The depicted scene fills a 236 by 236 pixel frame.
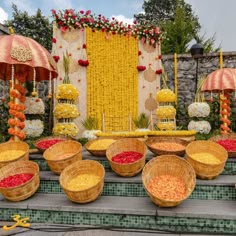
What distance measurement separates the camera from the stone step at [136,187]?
3104 mm

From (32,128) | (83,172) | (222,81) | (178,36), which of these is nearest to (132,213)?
(83,172)

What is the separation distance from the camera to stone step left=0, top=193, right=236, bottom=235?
264 cm

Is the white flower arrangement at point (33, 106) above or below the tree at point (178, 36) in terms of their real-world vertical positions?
below

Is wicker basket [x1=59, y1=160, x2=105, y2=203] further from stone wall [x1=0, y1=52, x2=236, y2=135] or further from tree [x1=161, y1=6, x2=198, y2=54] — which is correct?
tree [x1=161, y1=6, x2=198, y2=54]

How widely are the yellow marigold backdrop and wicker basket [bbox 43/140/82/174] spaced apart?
323cm

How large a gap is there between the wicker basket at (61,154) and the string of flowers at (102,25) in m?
3.94

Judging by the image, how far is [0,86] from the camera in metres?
6.45

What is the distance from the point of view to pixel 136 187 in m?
3.26

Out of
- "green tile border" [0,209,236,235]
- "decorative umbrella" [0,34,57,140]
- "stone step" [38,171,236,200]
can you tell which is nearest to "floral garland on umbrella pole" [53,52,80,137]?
"decorative umbrella" [0,34,57,140]

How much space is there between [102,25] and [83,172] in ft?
16.0

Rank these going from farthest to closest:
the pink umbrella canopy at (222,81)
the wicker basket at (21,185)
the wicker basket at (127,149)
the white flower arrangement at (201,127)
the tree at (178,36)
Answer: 1. the tree at (178,36)
2. the white flower arrangement at (201,127)
3. the pink umbrella canopy at (222,81)
4. the wicker basket at (127,149)
5. the wicker basket at (21,185)

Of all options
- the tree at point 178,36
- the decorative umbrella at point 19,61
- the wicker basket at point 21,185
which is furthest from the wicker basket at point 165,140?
the tree at point 178,36

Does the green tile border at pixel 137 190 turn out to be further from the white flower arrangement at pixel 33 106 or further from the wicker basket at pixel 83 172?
the white flower arrangement at pixel 33 106

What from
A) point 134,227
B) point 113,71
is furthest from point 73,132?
point 134,227
